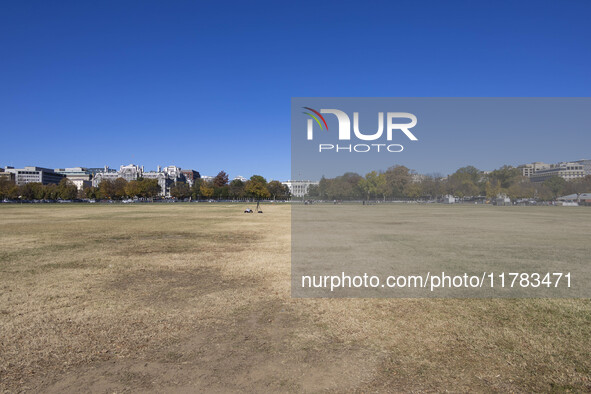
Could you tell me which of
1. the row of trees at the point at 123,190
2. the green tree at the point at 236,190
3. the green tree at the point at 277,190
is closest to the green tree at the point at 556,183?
the green tree at the point at 277,190

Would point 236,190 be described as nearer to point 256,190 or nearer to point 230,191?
point 230,191

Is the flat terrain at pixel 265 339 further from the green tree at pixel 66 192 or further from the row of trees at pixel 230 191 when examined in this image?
the green tree at pixel 66 192

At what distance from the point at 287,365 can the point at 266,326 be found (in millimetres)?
1628

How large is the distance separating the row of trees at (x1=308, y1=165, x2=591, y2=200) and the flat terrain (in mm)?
39290

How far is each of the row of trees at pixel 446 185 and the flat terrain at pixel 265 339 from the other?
129 ft

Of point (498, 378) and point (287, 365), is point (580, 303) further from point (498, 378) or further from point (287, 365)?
point (287, 365)

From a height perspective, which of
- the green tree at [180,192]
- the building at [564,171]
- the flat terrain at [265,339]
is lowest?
the flat terrain at [265,339]

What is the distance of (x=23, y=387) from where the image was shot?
4684 millimetres

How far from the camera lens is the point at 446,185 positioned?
100250 mm

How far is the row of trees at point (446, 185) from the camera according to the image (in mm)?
48781

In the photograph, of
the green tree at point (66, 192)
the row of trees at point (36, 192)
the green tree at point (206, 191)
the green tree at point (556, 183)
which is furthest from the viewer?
the green tree at point (206, 191)

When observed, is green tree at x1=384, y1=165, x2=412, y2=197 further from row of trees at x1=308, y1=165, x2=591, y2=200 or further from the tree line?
the tree line

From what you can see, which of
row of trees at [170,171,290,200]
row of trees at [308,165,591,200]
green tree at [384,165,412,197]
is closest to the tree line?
row of trees at [170,171,290,200]

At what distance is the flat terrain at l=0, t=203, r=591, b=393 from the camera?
4.85m
